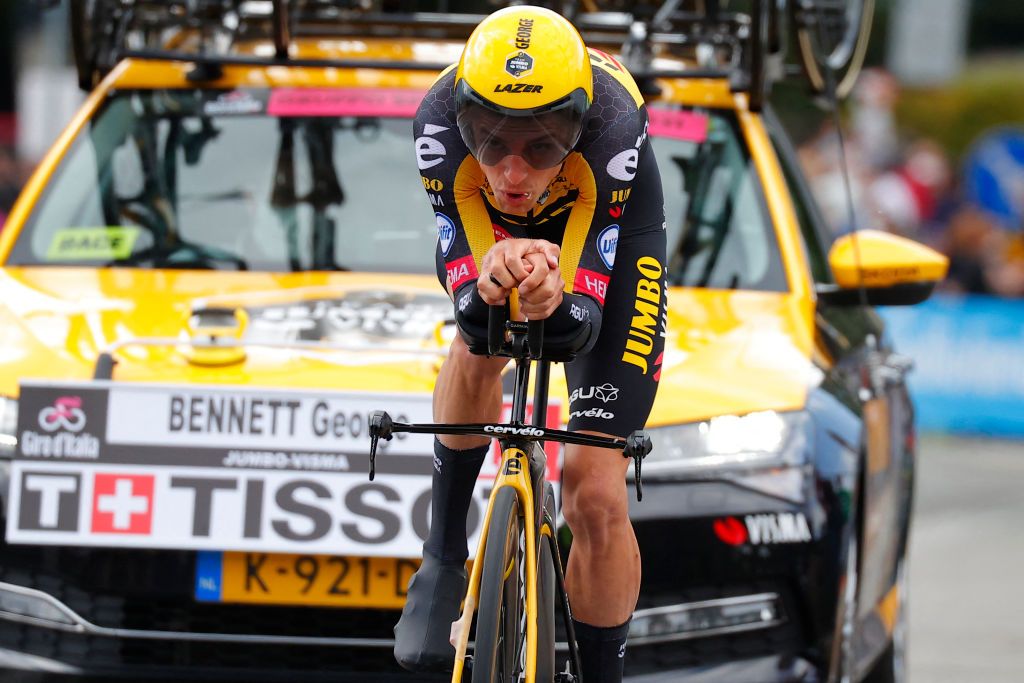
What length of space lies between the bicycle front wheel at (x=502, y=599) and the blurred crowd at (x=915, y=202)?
9899 millimetres

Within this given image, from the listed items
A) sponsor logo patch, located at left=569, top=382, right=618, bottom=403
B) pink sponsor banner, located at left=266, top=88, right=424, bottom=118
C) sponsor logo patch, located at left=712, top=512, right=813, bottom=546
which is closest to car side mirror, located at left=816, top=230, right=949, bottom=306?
sponsor logo patch, located at left=712, top=512, right=813, bottom=546

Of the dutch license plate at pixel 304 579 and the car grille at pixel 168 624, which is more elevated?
the dutch license plate at pixel 304 579

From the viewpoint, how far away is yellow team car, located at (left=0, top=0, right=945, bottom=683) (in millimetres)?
4586

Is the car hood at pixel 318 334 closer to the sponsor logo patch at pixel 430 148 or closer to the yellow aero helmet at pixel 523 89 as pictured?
Result: the sponsor logo patch at pixel 430 148

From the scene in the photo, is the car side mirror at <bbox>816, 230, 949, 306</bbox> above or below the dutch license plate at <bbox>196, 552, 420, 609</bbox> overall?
above

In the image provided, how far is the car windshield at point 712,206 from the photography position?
18.5ft

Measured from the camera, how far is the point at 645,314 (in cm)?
411

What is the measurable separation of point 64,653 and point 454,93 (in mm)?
1835

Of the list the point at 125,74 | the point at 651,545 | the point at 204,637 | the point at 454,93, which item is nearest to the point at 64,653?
the point at 204,637

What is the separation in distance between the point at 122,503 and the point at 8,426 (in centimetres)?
36

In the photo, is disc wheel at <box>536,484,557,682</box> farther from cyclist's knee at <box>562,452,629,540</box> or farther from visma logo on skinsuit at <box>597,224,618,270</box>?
visma logo on skinsuit at <box>597,224,618,270</box>

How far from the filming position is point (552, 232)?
13.7ft

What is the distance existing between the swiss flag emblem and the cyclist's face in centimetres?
140

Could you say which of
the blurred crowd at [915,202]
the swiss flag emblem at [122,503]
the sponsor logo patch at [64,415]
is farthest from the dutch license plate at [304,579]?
the blurred crowd at [915,202]
